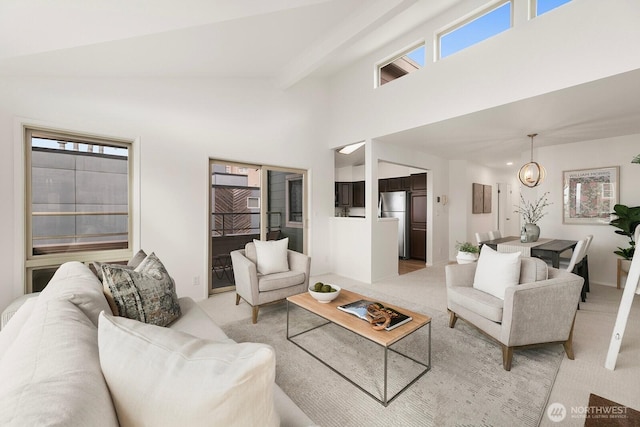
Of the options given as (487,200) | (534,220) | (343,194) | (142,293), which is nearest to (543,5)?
(534,220)

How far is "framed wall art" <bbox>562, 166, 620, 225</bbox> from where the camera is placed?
4.25 meters

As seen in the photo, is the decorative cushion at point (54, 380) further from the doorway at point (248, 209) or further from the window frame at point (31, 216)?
the doorway at point (248, 209)

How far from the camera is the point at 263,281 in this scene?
9.76ft

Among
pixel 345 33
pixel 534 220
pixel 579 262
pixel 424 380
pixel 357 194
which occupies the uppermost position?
pixel 345 33

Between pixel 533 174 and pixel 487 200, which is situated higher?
pixel 533 174

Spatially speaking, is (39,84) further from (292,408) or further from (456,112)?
(456,112)

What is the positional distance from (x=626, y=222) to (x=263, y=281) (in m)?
5.03

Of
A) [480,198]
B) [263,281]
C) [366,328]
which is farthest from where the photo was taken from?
[480,198]

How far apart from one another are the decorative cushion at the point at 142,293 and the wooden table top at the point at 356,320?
3.45 ft

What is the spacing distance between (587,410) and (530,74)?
2930 millimetres

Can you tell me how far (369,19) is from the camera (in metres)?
2.75

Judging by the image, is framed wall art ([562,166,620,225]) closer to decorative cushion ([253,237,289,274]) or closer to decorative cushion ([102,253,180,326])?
decorative cushion ([253,237,289,274])

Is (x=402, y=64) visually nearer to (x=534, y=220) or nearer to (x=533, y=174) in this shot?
(x=533, y=174)

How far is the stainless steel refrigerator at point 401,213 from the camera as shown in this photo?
6.54m
